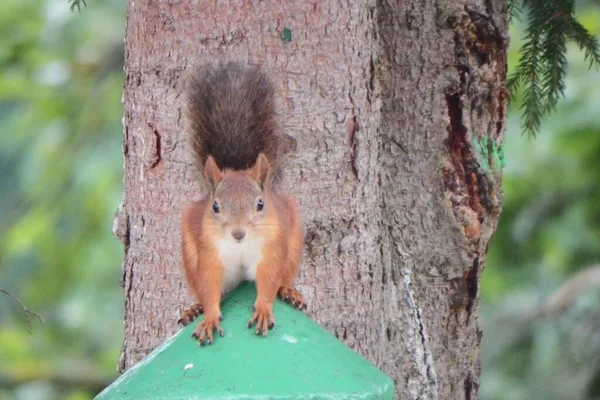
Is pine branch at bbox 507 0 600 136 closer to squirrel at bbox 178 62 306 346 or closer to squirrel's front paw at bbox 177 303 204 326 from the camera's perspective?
squirrel at bbox 178 62 306 346

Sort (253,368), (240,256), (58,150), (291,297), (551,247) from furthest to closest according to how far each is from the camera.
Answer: (58,150) → (551,247) → (291,297) → (240,256) → (253,368)

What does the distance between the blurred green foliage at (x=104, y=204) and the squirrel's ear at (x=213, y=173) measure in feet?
7.32

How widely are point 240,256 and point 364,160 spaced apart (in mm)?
461

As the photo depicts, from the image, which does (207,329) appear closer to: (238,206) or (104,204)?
(238,206)

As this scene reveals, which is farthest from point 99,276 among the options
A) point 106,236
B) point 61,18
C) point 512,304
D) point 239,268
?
point 239,268

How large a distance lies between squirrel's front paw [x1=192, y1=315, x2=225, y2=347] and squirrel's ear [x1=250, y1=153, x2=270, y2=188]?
20 centimetres

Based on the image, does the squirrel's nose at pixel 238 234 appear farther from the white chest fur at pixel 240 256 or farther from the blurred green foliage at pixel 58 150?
the blurred green foliage at pixel 58 150

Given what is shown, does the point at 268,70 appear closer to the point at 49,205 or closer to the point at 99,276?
the point at 49,205

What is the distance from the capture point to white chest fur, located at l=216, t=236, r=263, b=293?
164cm

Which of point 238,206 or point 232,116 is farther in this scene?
point 232,116

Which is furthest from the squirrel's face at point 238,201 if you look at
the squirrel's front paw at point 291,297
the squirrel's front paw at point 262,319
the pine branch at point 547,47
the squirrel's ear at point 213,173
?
the pine branch at point 547,47

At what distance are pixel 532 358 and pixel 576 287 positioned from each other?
31cm

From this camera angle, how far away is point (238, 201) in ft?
5.18

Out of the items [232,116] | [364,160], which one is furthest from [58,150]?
[232,116]
